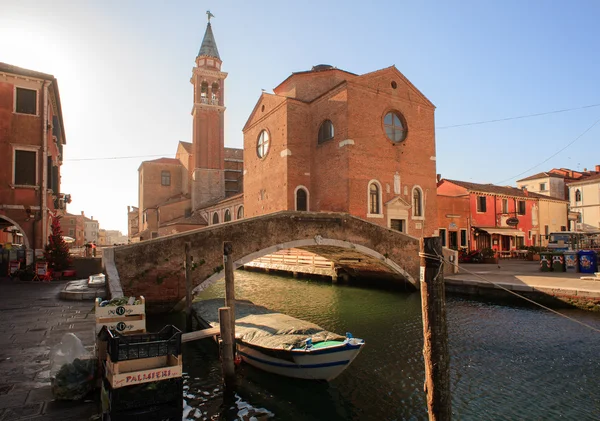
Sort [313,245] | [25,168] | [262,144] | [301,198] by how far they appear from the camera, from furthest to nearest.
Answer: [262,144], [301,198], [313,245], [25,168]

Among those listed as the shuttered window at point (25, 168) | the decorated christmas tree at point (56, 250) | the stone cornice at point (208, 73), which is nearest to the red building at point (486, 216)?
the decorated christmas tree at point (56, 250)

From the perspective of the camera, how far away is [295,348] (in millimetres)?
6742

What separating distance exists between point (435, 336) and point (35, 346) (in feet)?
18.8

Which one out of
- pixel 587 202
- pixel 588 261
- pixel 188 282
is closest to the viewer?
pixel 188 282

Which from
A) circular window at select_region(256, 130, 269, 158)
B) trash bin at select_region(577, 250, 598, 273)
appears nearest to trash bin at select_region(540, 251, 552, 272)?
trash bin at select_region(577, 250, 598, 273)

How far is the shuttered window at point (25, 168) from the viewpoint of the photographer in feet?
49.2

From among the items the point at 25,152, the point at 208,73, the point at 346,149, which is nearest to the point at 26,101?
the point at 25,152

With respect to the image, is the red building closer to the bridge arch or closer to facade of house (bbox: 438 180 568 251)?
facade of house (bbox: 438 180 568 251)

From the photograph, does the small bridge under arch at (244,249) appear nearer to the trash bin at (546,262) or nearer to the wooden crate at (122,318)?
the wooden crate at (122,318)

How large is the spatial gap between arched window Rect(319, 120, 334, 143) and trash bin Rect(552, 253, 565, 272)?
456 inches

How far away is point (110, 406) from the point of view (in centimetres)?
395

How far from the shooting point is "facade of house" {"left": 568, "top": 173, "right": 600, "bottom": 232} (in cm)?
3356

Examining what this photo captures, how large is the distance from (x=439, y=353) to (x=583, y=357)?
233 inches

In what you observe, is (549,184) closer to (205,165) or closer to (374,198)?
(374,198)
